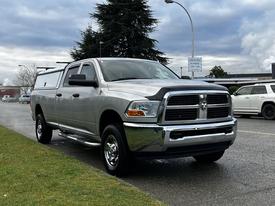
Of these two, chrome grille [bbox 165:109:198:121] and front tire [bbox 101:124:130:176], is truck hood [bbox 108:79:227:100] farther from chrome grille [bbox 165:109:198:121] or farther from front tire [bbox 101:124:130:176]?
front tire [bbox 101:124:130:176]

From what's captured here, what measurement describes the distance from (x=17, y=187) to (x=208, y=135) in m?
2.99

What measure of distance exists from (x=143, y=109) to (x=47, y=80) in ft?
18.7

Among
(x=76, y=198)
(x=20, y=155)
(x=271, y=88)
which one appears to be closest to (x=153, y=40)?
(x=271, y=88)

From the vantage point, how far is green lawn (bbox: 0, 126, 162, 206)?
5.71m

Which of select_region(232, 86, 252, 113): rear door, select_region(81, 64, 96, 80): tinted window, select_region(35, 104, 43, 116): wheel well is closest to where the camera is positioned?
select_region(81, 64, 96, 80): tinted window

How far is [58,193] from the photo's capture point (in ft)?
19.8

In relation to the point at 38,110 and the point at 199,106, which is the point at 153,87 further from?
the point at 38,110

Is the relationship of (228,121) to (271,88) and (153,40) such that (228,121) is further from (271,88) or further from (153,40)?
(153,40)

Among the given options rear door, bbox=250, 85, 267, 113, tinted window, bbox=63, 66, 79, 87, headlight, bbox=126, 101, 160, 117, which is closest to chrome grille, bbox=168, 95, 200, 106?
headlight, bbox=126, 101, 160, 117

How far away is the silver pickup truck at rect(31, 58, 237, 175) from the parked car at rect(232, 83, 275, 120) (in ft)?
44.4

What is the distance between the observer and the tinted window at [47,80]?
11.4 meters

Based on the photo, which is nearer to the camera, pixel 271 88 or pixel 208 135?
pixel 208 135

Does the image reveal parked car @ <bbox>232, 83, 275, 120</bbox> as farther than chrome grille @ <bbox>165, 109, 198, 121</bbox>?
Yes

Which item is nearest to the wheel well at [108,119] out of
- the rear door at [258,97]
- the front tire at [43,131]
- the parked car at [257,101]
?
the front tire at [43,131]
